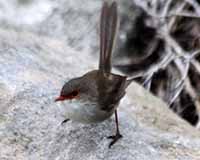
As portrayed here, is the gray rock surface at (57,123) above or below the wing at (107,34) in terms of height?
below

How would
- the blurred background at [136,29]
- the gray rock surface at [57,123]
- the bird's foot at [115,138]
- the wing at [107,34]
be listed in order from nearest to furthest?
the gray rock surface at [57,123]
the bird's foot at [115,138]
the wing at [107,34]
the blurred background at [136,29]

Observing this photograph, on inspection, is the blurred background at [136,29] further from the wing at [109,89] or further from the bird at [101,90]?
the wing at [109,89]

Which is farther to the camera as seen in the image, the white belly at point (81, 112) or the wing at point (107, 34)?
the wing at point (107, 34)

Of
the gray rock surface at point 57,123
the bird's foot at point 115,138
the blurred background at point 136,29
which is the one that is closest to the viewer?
the gray rock surface at point 57,123

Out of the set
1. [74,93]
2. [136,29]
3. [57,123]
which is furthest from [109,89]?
[136,29]

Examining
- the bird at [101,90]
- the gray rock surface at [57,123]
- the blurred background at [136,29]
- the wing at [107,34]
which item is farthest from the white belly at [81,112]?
the blurred background at [136,29]

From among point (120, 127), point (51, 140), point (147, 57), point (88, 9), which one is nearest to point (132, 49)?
point (147, 57)

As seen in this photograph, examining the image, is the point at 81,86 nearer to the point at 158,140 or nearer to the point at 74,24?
the point at 158,140

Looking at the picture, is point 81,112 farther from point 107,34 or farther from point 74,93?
point 107,34
